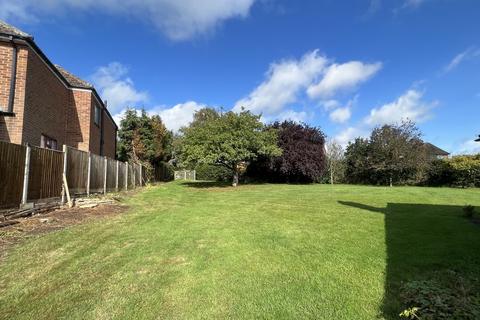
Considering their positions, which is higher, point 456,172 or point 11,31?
point 11,31

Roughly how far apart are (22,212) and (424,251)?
9.11 m

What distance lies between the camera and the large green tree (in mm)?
23875

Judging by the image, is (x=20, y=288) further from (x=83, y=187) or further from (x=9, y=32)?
(x=9, y=32)

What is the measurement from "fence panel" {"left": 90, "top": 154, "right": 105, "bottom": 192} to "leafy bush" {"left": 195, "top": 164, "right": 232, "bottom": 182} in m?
21.3

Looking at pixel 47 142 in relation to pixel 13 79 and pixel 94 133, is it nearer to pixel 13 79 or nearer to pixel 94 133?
pixel 13 79

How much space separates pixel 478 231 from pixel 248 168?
2636cm

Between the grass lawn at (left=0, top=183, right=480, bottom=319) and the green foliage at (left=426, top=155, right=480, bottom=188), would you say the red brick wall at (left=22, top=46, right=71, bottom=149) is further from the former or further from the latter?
the green foliage at (left=426, top=155, right=480, bottom=188)

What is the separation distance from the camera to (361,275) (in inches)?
194

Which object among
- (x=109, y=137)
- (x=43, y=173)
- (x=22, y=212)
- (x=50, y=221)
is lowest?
(x=50, y=221)

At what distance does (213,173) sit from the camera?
43.0 meters

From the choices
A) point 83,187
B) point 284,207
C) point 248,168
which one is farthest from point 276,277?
point 248,168

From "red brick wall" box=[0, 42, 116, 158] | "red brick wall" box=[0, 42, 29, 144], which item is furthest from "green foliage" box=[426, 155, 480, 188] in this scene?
"red brick wall" box=[0, 42, 29, 144]

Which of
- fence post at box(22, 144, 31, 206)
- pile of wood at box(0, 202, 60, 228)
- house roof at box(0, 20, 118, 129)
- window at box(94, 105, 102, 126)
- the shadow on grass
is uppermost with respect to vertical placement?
house roof at box(0, 20, 118, 129)

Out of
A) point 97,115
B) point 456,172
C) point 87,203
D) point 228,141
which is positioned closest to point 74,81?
point 97,115
